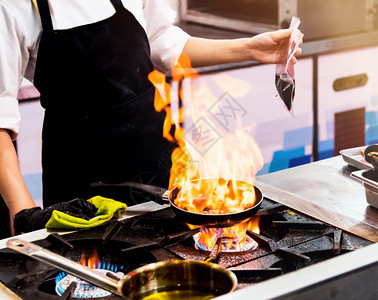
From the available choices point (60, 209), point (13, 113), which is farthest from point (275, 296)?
point (13, 113)

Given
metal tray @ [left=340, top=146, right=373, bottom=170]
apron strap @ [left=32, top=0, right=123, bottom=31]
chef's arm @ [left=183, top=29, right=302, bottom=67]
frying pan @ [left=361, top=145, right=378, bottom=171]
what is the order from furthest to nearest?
1. chef's arm @ [left=183, top=29, right=302, bottom=67]
2. apron strap @ [left=32, top=0, right=123, bottom=31]
3. metal tray @ [left=340, top=146, right=373, bottom=170]
4. frying pan @ [left=361, top=145, right=378, bottom=171]

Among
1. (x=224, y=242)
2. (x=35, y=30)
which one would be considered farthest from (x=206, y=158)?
(x=35, y=30)

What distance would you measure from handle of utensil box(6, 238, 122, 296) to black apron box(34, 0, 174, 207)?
3.16ft

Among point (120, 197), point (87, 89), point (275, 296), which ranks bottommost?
point (120, 197)

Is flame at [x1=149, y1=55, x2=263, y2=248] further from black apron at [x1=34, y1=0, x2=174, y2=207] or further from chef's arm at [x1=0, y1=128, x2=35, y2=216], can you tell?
chef's arm at [x1=0, y1=128, x2=35, y2=216]

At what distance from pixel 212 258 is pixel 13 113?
2.79 ft

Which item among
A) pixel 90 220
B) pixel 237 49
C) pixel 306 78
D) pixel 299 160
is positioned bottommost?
pixel 299 160

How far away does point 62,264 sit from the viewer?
0.93 metres

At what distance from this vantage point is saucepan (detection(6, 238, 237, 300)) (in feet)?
3.16

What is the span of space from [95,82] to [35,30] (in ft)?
0.80

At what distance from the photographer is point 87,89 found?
6.13ft

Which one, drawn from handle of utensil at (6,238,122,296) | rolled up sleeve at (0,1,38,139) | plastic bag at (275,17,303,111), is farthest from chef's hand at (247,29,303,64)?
handle of utensil at (6,238,122,296)

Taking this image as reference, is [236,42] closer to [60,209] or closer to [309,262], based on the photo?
[60,209]

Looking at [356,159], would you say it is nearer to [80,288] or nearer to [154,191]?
[154,191]
